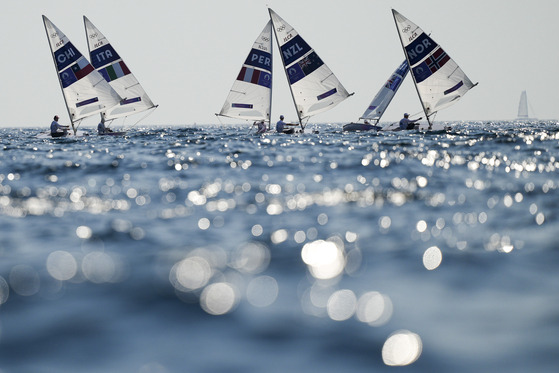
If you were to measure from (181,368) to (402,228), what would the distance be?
4.88 m

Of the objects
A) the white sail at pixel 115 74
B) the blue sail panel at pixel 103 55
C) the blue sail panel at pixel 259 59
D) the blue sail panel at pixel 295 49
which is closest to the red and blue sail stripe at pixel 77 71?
the blue sail panel at pixel 103 55

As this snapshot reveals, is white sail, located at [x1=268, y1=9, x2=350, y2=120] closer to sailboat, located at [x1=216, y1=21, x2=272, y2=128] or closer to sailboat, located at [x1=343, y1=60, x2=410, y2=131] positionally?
sailboat, located at [x1=216, y1=21, x2=272, y2=128]

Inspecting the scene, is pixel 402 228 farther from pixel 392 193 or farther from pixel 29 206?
pixel 29 206

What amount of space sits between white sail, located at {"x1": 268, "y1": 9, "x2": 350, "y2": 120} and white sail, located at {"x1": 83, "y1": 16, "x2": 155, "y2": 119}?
1159 centimetres

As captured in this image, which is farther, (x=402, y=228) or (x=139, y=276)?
(x=402, y=228)

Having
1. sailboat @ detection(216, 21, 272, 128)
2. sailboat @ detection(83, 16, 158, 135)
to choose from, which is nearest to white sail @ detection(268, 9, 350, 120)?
sailboat @ detection(216, 21, 272, 128)

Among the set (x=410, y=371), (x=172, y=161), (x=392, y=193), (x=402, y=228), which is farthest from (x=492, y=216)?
(x=172, y=161)

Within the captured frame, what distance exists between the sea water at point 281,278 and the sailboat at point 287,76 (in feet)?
79.0

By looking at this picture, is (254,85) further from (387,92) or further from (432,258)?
(432,258)

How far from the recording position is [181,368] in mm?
3348

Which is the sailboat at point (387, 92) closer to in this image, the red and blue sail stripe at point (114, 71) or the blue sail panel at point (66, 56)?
the red and blue sail stripe at point (114, 71)

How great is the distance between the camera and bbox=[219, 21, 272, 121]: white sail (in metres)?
34.3

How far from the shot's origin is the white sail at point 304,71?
3422cm

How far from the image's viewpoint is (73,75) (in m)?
34.2
